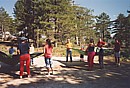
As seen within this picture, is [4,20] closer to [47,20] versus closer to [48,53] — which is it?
[47,20]

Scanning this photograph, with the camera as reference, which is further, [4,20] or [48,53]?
[4,20]

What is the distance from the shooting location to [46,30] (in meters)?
32.5

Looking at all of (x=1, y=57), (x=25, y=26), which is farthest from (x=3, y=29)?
(x=1, y=57)

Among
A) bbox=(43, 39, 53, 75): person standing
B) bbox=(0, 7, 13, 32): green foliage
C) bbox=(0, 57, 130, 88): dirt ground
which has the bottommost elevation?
bbox=(0, 57, 130, 88): dirt ground

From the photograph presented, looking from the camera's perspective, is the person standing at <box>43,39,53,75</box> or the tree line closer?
the person standing at <box>43,39,53,75</box>

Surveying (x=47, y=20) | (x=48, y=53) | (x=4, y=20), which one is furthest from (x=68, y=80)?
(x=4, y=20)

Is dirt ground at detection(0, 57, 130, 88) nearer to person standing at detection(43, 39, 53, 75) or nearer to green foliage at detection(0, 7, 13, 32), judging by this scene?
person standing at detection(43, 39, 53, 75)

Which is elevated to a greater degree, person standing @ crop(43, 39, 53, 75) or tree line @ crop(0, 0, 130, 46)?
tree line @ crop(0, 0, 130, 46)

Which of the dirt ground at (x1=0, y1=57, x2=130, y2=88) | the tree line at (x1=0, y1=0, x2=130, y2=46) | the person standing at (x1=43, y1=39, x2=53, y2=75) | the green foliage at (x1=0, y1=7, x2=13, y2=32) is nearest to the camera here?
the dirt ground at (x1=0, y1=57, x2=130, y2=88)

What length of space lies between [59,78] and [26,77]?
1355mm

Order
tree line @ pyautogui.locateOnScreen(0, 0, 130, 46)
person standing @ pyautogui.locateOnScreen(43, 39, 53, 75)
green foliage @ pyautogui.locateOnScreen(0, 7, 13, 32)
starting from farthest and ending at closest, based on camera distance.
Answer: green foliage @ pyautogui.locateOnScreen(0, 7, 13, 32)
tree line @ pyautogui.locateOnScreen(0, 0, 130, 46)
person standing @ pyautogui.locateOnScreen(43, 39, 53, 75)

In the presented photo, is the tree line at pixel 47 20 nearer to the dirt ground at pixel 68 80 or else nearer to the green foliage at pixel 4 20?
the dirt ground at pixel 68 80

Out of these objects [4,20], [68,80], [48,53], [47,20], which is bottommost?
[68,80]

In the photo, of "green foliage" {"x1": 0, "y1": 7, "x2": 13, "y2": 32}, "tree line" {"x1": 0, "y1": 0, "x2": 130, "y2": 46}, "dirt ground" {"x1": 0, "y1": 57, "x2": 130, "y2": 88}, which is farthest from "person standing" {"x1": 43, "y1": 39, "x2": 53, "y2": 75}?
"green foliage" {"x1": 0, "y1": 7, "x2": 13, "y2": 32}
